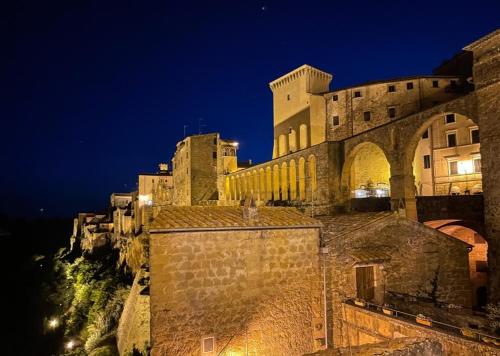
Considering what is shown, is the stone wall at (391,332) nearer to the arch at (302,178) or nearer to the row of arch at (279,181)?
the row of arch at (279,181)

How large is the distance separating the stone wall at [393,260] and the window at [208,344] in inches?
156

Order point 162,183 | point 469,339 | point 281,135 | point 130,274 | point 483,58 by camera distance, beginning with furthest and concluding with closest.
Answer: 1. point 162,183
2. point 281,135
3. point 130,274
4. point 483,58
5. point 469,339

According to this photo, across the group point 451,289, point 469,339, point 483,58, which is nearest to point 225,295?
point 469,339

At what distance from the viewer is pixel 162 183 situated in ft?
187

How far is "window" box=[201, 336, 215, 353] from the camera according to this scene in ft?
31.2

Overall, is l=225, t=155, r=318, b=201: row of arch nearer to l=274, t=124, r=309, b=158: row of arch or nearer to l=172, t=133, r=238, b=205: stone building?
l=172, t=133, r=238, b=205: stone building

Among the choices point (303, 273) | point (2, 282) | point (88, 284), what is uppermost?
point (303, 273)

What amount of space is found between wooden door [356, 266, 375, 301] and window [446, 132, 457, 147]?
74.4 feet

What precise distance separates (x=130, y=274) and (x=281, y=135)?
25.4 m

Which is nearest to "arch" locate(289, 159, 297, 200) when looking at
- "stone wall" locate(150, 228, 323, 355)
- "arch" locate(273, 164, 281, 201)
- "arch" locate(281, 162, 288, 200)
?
"arch" locate(281, 162, 288, 200)

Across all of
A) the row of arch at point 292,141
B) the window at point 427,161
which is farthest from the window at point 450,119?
the row of arch at point 292,141

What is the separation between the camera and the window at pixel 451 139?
3009cm

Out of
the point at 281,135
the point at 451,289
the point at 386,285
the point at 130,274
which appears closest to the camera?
the point at 386,285

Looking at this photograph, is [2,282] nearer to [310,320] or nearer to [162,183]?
[162,183]
